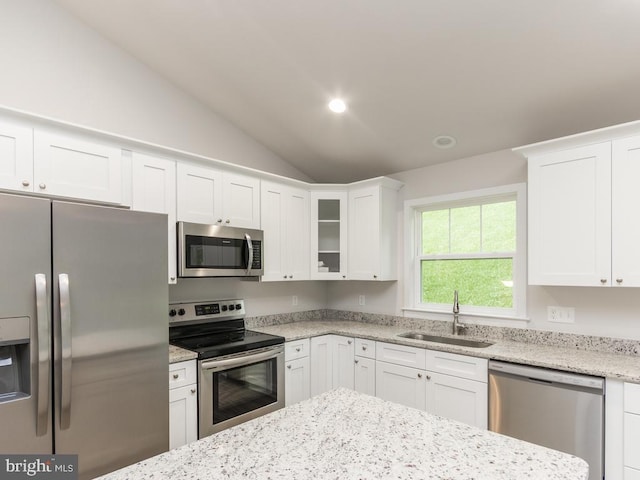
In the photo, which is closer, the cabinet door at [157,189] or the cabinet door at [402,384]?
the cabinet door at [157,189]

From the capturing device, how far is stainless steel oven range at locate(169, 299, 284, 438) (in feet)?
7.82

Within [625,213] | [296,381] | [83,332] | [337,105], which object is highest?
[337,105]

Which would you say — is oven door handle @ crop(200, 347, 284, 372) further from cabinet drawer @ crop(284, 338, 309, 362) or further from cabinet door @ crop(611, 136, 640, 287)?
cabinet door @ crop(611, 136, 640, 287)

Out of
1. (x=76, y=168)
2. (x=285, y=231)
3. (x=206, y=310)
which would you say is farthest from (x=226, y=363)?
(x=76, y=168)

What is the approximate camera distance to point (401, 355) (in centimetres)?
290

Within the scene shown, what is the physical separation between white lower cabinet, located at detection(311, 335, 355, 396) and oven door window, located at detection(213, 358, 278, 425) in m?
0.46

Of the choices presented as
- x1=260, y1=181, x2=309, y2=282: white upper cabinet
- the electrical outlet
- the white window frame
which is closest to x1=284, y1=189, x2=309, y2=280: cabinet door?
x1=260, y1=181, x2=309, y2=282: white upper cabinet

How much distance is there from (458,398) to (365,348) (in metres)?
0.82

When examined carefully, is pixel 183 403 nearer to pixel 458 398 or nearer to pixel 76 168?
pixel 76 168

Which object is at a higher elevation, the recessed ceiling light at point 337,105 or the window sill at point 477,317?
the recessed ceiling light at point 337,105

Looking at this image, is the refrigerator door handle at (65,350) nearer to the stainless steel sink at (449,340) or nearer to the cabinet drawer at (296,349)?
the cabinet drawer at (296,349)

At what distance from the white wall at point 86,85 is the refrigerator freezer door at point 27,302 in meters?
1.25

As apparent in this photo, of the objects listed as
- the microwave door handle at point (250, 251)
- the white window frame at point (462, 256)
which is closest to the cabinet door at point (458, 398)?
the white window frame at point (462, 256)

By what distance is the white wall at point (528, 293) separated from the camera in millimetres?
2420
